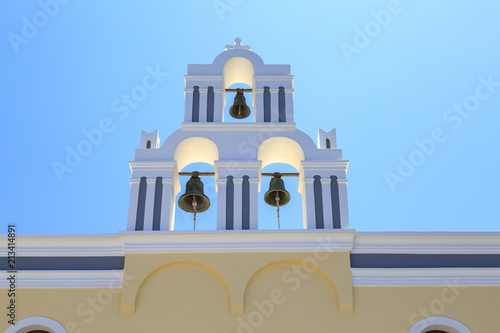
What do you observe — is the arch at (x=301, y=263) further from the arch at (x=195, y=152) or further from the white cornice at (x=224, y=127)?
the white cornice at (x=224, y=127)

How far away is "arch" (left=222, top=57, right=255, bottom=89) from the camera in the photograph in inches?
516

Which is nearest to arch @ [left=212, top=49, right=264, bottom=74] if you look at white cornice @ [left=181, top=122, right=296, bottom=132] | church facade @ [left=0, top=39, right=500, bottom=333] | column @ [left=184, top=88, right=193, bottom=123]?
column @ [left=184, top=88, right=193, bottom=123]

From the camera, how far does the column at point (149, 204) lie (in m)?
11.0

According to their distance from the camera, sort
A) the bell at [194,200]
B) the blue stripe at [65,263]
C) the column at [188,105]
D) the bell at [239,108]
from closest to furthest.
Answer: the blue stripe at [65,263], the bell at [194,200], the column at [188,105], the bell at [239,108]


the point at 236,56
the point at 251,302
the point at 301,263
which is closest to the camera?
the point at 251,302

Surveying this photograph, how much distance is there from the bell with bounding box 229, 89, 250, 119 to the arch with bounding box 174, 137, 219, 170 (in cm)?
140

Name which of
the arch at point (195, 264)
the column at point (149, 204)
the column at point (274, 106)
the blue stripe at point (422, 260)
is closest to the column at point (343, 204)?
the blue stripe at point (422, 260)

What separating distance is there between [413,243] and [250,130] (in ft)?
10.0

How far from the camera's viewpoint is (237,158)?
11.7m

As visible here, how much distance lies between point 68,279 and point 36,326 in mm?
757

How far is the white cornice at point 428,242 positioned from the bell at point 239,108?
3.51m

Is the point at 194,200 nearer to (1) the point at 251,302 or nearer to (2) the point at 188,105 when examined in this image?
(2) the point at 188,105

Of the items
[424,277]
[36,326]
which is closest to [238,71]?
[424,277]

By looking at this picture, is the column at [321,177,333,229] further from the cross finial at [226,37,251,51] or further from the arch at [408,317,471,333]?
the cross finial at [226,37,251,51]
